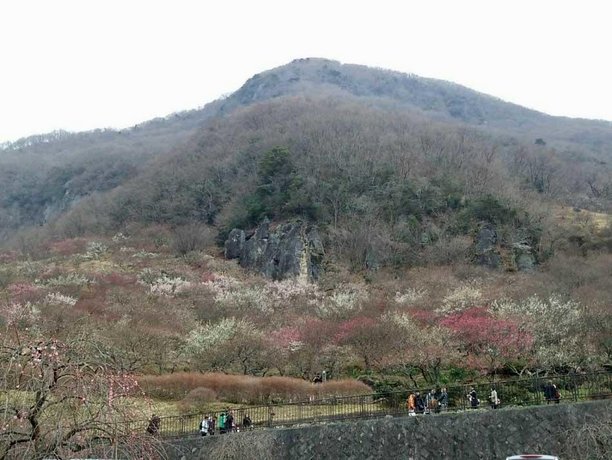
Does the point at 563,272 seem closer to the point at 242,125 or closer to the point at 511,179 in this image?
the point at 511,179

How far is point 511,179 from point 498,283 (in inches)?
1387

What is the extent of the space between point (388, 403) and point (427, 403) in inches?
65.6

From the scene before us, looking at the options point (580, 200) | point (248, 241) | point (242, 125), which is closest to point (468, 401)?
point (248, 241)

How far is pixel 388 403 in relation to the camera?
2400 cm

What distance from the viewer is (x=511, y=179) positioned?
8200 centimetres

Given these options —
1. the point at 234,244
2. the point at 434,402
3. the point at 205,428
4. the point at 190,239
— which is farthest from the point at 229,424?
the point at 190,239

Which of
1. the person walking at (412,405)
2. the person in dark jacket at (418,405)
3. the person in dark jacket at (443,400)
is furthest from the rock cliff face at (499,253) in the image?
the person walking at (412,405)

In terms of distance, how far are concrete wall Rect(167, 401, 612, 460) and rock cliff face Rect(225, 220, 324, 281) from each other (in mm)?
40037

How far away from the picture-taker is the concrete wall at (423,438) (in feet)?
59.3

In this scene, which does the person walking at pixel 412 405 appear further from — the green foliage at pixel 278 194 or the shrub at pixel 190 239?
the shrub at pixel 190 239

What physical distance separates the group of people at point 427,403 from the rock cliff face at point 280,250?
3629cm

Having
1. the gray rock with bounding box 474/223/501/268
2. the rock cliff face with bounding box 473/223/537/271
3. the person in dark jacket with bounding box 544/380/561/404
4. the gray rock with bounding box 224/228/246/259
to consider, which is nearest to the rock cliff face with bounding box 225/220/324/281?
the gray rock with bounding box 224/228/246/259

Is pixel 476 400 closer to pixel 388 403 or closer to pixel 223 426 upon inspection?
pixel 388 403

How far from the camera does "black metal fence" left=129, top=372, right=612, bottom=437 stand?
71.9 ft
